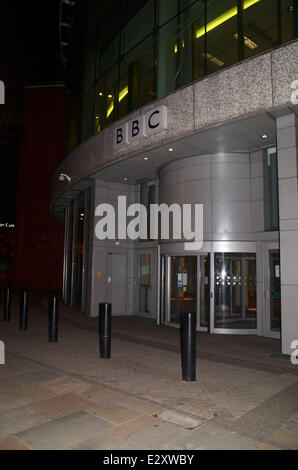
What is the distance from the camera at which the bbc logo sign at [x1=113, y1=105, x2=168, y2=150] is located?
364 inches

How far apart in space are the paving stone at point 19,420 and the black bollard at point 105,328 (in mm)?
2611

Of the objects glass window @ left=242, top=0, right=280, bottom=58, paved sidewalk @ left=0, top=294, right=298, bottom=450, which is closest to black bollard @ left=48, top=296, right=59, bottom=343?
paved sidewalk @ left=0, top=294, right=298, bottom=450

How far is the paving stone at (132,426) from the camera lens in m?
3.83

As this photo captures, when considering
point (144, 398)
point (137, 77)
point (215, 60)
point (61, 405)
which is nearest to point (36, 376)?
point (61, 405)

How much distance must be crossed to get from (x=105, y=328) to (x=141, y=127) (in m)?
5.60

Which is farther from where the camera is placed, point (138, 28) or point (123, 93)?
point (123, 93)

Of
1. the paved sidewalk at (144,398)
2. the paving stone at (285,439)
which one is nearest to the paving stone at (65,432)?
the paved sidewalk at (144,398)

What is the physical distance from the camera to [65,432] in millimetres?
3869

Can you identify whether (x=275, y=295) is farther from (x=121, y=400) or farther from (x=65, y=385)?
(x=65, y=385)

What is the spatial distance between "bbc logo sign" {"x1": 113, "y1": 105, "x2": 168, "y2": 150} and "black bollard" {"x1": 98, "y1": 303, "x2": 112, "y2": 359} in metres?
4.88

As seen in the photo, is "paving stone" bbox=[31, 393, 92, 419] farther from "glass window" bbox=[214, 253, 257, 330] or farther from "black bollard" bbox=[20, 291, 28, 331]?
"glass window" bbox=[214, 253, 257, 330]

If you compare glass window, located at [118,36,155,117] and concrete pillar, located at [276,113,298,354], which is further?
glass window, located at [118,36,155,117]

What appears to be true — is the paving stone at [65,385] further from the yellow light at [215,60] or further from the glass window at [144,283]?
the yellow light at [215,60]
